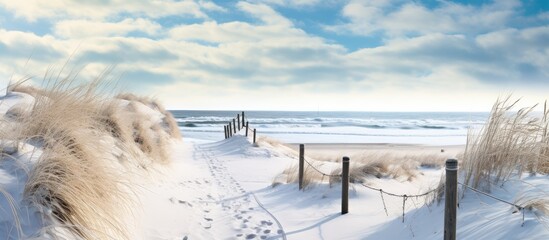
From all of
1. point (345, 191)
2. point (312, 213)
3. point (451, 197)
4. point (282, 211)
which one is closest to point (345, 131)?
point (282, 211)

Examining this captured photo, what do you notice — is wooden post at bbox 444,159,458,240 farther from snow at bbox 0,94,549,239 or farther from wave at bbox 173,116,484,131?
wave at bbox 173,116,484,131


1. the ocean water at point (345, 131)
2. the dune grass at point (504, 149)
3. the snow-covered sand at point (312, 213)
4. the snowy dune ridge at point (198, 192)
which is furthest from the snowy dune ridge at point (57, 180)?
the ocean water at point (345, 131)

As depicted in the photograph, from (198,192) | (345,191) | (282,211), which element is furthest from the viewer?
(198,192)

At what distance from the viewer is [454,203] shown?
3402mm

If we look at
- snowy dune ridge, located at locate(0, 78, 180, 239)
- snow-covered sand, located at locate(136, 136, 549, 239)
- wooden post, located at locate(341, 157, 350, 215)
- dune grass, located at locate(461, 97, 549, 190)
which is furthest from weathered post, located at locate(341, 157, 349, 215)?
snowy dune ridge, located at locate(0, 78, 180, 239)

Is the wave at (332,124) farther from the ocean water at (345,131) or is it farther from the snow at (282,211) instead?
the snow at (282,211)

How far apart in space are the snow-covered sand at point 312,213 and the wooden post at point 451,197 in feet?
1.44

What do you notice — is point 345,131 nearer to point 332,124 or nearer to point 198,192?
point 332,124

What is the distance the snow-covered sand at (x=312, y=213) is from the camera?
13.1ft

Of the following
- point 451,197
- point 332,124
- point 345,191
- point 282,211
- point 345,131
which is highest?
point 451,197

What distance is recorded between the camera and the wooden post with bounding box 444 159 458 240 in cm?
330

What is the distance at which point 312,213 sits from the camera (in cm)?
612

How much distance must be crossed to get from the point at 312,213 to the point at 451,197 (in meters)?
3.02

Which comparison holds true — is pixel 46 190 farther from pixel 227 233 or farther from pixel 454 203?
pixel 454 203
